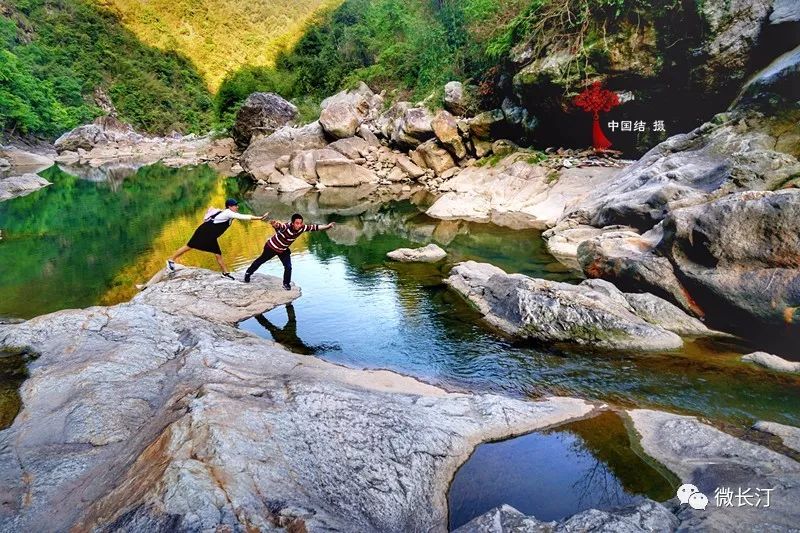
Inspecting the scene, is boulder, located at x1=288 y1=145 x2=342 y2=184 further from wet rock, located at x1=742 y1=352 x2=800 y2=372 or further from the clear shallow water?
the clear shallow water

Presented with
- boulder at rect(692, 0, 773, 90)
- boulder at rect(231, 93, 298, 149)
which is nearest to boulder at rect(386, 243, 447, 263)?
boulder at rect(692, 0, 773, 90)

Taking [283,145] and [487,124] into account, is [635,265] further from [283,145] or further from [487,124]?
[283,145]

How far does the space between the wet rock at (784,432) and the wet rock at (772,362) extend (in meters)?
1.71

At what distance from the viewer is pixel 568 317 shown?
27.8 ft

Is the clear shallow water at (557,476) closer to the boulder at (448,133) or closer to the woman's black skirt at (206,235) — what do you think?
the woman's black skirt at (206,235)

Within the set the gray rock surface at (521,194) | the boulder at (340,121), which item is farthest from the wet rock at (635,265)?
the boulder at (340,121)

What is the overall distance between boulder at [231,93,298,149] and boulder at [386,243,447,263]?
98.7 feet

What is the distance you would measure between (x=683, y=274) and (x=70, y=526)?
9.01 m

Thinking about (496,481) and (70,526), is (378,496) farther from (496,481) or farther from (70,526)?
(70,526)

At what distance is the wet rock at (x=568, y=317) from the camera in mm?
8078

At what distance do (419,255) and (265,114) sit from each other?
3188 centimetres

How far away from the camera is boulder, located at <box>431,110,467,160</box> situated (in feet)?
82.8

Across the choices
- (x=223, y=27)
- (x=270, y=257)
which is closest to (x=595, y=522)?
(x=270, y=257)

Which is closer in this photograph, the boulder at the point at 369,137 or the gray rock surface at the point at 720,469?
the gray rock surface at the point at 720,469
